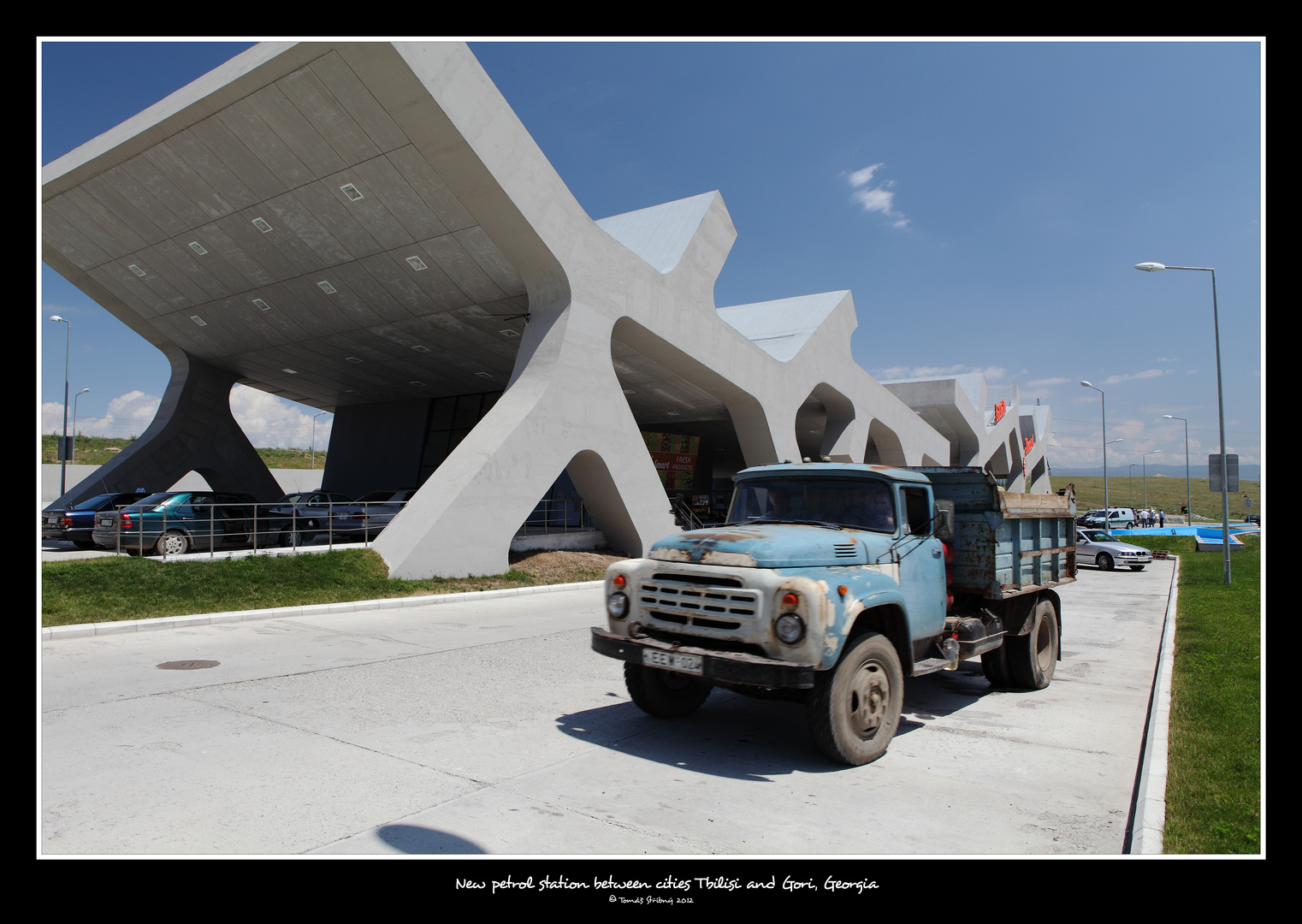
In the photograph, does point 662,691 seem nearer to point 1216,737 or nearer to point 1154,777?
point 1154,777

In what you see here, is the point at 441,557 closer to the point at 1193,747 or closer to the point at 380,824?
the point at 380,824

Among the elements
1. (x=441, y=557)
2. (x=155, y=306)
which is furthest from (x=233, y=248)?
(x=441, y=557)

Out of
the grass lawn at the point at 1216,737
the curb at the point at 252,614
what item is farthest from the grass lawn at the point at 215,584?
the grass lawn at the point at 1216,737

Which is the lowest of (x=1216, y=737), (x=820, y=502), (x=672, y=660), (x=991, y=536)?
(x=1216, y=737)

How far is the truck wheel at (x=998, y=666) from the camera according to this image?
853 centimetres

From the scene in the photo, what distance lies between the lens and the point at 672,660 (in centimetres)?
585

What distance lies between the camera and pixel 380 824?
4.43 meters

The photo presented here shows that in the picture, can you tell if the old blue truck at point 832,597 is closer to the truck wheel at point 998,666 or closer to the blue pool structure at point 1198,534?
the truck wheel at point 998,666

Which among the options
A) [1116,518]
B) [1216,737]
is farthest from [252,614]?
[1116,518]

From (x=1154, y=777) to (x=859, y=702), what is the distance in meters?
2.02

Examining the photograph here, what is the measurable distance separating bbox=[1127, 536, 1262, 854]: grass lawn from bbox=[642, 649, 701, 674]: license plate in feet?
9.87

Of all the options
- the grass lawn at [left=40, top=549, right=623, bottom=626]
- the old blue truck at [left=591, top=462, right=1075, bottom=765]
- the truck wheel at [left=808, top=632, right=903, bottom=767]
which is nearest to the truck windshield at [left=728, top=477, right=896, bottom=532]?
the old blue truck at [left=591, top=462, right=1075, bottom=765]

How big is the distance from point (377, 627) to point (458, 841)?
826 cm

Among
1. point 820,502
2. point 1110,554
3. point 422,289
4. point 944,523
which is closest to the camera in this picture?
point 944,523
